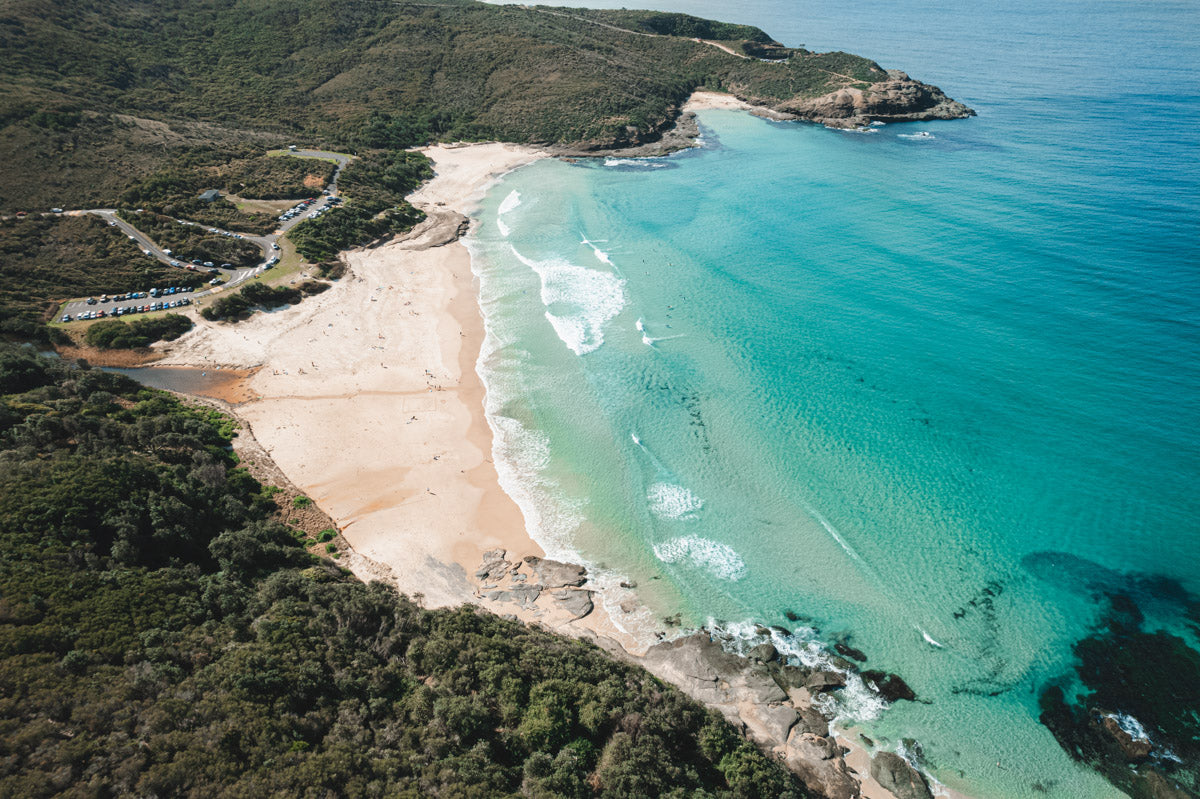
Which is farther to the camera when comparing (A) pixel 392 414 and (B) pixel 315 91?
A: (B) pixel 315 91

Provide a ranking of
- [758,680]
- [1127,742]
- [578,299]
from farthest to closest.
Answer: [578,299], [758,680], [1127,742]

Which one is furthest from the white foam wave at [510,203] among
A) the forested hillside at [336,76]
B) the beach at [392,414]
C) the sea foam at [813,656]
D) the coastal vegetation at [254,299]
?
the sea foam at [813,656]

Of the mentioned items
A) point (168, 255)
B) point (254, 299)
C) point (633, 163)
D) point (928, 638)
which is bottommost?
point (928, 638)

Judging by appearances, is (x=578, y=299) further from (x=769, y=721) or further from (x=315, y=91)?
(x=315, y=91)

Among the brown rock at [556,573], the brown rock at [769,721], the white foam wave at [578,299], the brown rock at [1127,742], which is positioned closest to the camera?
the brown rock at [1127,742]

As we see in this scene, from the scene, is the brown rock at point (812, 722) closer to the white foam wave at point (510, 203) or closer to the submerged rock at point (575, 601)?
the submerged rock at point (575, 601)

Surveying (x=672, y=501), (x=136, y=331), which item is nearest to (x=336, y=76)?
(x=136, y=331)
